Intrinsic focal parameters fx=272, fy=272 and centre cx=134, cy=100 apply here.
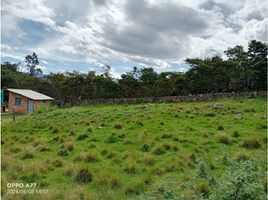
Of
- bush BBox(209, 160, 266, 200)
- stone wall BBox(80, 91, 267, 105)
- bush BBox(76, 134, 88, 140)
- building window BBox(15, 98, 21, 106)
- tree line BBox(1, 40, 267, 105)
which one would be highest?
tree line BBox(1, 40, 267, 105)

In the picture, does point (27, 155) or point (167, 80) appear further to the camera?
point (167, 80)

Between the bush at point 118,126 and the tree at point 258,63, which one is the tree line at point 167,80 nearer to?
the tree at point 258,63

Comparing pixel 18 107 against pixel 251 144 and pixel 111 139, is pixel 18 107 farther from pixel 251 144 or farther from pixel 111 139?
pixel 251 144

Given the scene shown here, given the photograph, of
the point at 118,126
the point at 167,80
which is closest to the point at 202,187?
the point at 118,126

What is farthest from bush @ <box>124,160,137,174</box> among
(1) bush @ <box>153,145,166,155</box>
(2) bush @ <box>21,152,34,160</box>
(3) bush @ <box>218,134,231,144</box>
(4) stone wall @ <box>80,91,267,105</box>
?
(4) stone wall @ <box>80,91,267,105</box>

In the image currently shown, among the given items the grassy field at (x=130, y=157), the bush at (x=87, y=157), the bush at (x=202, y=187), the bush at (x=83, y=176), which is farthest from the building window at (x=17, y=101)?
the bush at (x=202, y=187)

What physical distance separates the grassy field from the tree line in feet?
61.9

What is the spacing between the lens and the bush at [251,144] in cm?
1047

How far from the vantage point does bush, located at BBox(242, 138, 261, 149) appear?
10.5 metres

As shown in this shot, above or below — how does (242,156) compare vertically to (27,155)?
above

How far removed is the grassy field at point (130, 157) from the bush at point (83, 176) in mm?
26

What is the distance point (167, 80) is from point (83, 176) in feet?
113

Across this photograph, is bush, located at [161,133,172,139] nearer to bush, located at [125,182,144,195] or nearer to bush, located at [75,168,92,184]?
bush, located at [75,168,92,184]

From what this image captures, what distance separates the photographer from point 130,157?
899 centimetres
